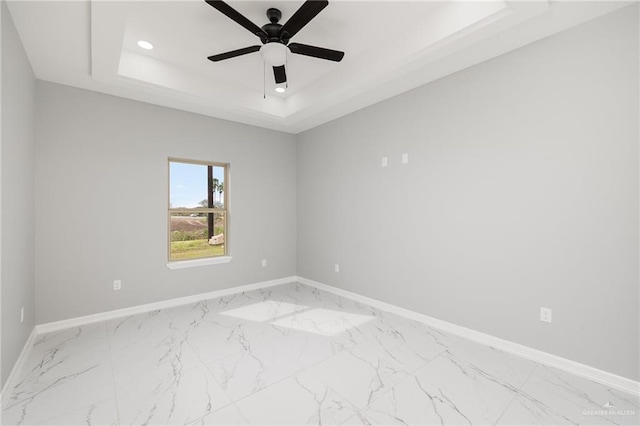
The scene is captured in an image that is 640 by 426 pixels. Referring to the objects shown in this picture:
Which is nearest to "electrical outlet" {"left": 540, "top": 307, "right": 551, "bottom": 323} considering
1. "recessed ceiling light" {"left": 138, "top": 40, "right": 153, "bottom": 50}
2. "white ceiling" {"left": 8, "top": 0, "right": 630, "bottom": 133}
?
"white ceiling" {"left": 8, "top": 0, "right": 630, "bottom": 133}

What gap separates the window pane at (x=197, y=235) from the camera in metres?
4.15

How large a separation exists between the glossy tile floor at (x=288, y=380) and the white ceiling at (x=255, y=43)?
8.54 ft

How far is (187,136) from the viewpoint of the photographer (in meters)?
4.00

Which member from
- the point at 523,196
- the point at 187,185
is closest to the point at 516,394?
the point at 523,196

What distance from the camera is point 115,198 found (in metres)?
3.49

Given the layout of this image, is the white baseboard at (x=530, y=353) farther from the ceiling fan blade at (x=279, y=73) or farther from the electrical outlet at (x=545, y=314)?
the ceiling fan blade at (x=279, y=73)

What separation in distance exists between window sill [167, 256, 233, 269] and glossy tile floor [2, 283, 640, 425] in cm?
86

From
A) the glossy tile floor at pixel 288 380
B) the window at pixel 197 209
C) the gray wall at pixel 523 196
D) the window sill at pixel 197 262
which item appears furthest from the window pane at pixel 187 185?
the gray wall at pixel 523 196

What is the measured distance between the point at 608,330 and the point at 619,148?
4.31 ft

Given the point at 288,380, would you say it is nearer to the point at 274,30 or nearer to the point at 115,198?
the point at 274,30

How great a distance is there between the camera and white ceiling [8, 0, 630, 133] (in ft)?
7.08

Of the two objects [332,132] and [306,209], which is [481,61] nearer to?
[332,132]

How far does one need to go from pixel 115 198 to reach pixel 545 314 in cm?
450

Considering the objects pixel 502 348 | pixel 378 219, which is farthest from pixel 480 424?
pixel 378 219
